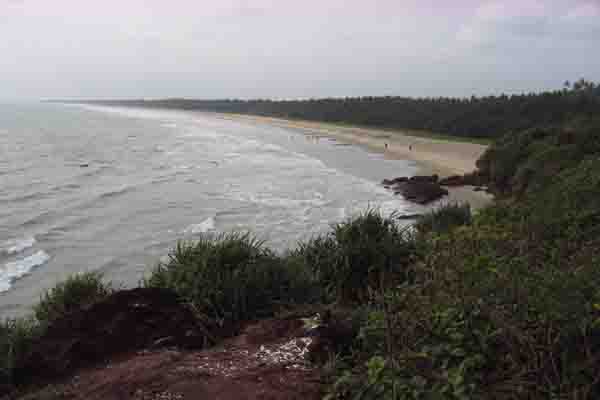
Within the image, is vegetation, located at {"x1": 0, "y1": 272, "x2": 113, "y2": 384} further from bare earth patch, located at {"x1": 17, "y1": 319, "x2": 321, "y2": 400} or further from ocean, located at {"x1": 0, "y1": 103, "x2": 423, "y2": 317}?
ocean, located at {"x1": 0, "y1": 103, "x2": 423, "y2": 317}

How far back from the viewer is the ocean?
52.3ft

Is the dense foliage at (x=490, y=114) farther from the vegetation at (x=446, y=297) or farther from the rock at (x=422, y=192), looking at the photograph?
the vegetation at (x=446, y=297)

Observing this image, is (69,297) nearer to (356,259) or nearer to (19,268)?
(356,259)

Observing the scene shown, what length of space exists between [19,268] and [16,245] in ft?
9.15

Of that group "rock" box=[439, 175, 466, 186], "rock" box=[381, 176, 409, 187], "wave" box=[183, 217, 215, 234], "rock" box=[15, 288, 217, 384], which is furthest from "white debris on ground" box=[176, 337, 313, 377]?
"rock" box=[381, 176, 409, 187]

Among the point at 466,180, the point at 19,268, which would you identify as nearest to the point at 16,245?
the point at 19,268

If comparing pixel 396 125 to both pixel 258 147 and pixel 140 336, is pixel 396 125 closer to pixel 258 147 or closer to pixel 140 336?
pixel 258 147

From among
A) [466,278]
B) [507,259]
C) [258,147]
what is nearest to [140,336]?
[466,278]

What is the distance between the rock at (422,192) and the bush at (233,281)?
16778 millimetres

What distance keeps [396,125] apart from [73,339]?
71678 millimetres

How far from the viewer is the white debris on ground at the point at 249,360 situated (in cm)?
482

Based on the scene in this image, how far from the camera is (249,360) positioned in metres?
5.05

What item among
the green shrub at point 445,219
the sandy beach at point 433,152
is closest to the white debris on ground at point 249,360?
the green shrub at point 445,219

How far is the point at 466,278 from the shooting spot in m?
5.16
